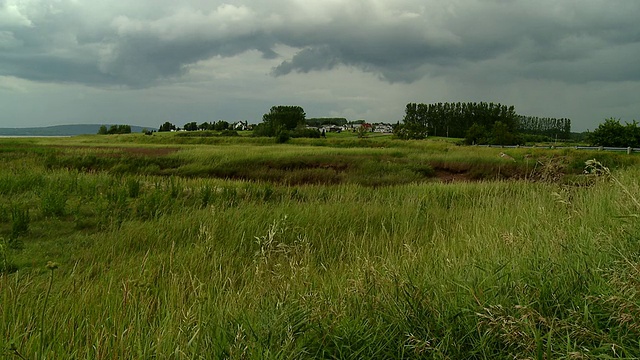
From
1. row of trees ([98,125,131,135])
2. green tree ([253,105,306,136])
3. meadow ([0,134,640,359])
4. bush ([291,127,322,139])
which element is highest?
green tree ([253,105,306,136])

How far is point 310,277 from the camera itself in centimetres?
405

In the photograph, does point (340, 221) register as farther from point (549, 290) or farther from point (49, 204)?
point (49, 204)

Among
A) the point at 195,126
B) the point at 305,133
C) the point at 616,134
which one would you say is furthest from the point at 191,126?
the point at 616,134

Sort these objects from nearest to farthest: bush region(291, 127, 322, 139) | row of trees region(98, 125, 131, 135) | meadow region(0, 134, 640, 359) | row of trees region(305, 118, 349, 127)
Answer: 1. meadow region(0, 134, 640, 359)
2. bush region(291, 127, 322, 139)
3. row of trees region(98, 125, 131, 135)
4. row of trees region(305, 118, 349, 127)

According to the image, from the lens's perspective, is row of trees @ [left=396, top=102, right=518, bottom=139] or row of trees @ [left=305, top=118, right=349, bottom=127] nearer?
row of trees @ [left=396, top=102, right=518, bottom=139]

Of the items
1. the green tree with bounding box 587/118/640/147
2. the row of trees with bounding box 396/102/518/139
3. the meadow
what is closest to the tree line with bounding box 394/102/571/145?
the row of trees with bounding box 396/102/518/139

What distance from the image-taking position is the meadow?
7.80 feet

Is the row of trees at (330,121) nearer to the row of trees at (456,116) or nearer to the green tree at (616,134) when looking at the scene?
the row of trees at (456,116)

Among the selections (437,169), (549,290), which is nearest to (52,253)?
(549,290)

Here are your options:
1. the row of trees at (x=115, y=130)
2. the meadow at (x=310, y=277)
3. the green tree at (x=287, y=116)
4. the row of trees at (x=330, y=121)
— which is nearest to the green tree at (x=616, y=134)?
the meadow at (x=310, y=277)

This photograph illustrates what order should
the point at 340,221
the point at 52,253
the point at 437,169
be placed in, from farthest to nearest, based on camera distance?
the point at 437,169, the point at 340,221, the point at 52,253

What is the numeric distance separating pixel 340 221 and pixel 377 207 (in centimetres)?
166

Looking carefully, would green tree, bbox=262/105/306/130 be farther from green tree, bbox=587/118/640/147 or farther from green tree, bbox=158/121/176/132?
green tree, bbox=587/118/640/147

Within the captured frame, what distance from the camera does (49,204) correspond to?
27.0 ft
